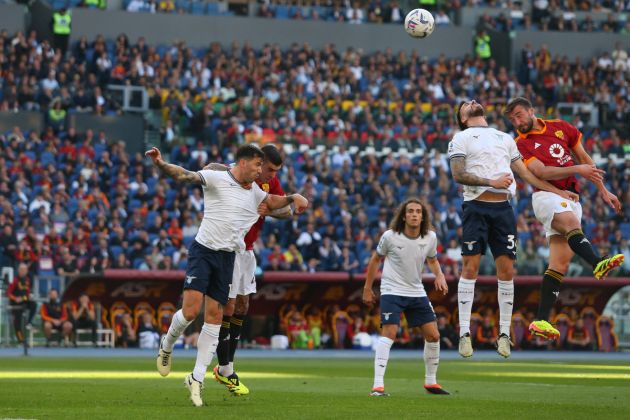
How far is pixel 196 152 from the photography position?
36469 mm

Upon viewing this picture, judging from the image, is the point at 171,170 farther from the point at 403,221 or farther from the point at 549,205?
the point at 549,205

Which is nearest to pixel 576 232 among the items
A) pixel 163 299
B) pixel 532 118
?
pixel 532 118

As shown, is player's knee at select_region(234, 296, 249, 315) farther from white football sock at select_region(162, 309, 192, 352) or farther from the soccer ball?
the soccer ball

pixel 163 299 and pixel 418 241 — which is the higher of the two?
pixel 418 241

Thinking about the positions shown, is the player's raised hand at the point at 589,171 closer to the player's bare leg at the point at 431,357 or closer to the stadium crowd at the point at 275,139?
the player's bare leg at the point at 431,357

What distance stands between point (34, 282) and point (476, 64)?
21026 mm

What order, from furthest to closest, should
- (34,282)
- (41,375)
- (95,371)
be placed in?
(34,282) → (95,371) → (41,375)

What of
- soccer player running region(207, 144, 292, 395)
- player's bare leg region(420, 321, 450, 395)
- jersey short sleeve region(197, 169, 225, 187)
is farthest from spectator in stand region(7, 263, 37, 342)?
jersey short sleeve region(197, 169, 225, 187)

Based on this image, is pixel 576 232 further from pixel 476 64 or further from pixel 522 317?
pixel 476 64

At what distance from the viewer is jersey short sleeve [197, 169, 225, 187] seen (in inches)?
510

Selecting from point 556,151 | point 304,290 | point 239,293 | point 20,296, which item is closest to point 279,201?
point 239,293

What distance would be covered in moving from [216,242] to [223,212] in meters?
0.30

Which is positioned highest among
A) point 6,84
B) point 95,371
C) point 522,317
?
point 6,84

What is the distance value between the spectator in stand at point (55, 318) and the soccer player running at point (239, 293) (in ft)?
49.9
